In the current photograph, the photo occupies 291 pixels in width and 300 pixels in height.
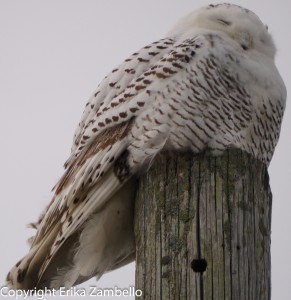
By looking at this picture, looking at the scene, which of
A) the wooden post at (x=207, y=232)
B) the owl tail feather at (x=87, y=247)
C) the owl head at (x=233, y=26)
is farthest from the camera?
the owl head at (x=233, y=26)

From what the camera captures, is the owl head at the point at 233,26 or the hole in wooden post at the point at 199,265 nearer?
the hole in wooden post at the point at 199,265

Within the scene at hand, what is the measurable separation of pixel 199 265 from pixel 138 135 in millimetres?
1058

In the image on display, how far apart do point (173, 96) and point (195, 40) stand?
497mm

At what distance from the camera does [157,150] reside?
3.65 meters

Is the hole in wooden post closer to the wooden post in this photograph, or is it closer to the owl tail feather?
the wooden post

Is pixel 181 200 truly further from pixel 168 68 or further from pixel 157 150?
pixel 168 68

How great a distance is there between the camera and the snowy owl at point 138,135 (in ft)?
12.1

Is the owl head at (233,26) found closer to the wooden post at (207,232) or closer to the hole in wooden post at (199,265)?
the wooden post at (207,232)

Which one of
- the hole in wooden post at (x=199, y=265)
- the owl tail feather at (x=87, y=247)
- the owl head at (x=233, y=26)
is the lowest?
the owl tail feather at (x=87, y=247)

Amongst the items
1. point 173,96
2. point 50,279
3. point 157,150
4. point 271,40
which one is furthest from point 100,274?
point 271,40

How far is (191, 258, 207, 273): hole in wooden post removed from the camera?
2881 mm

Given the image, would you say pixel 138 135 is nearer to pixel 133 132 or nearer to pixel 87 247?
pixel 133 132

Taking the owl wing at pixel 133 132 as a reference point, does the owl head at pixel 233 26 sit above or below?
above

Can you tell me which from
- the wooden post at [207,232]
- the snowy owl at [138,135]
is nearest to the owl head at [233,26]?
Result: the snowy owl at [138,135]
